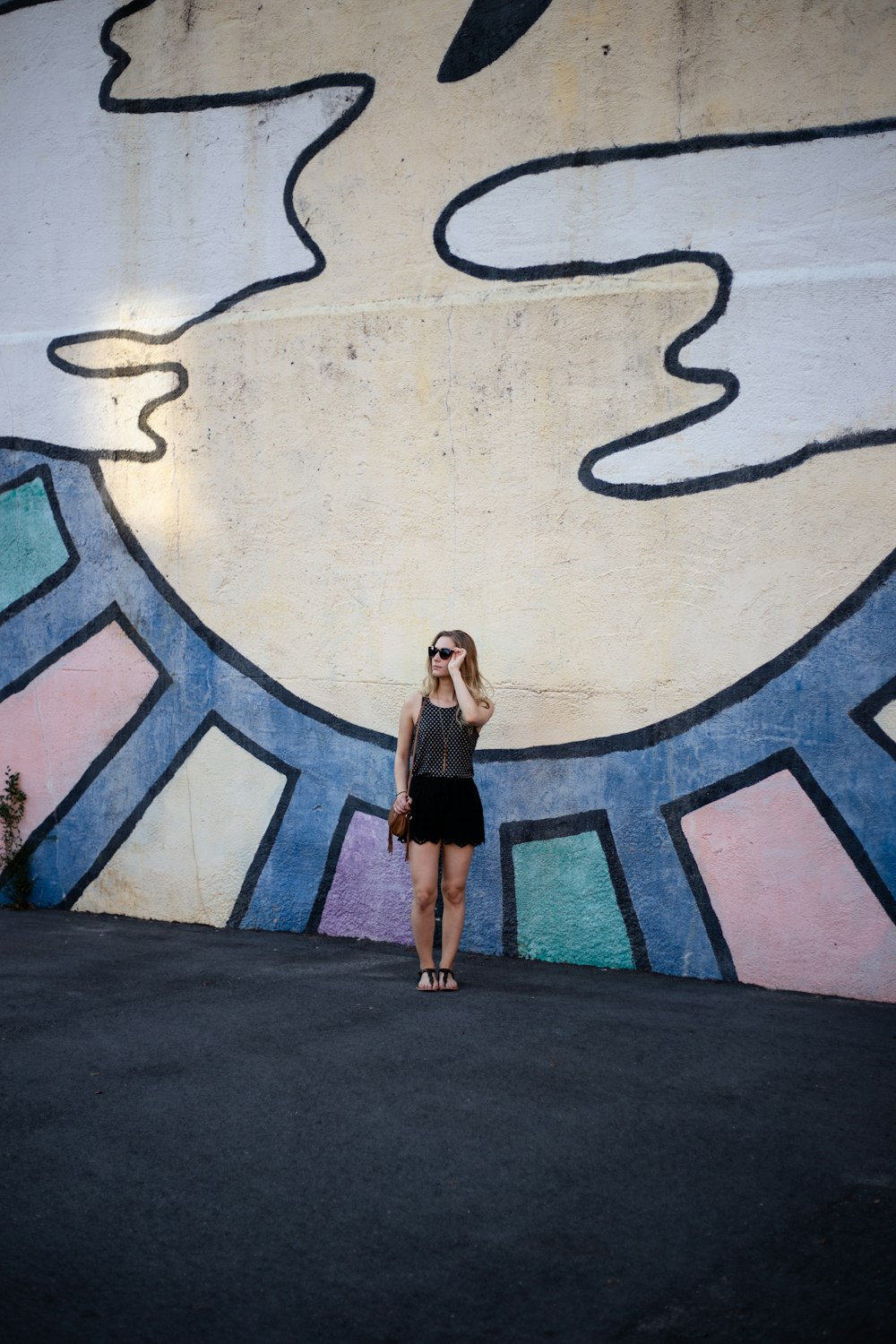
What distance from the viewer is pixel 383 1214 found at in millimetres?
3137

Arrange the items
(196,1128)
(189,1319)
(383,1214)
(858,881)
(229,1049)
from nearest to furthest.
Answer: (189,1319)
(383,1214)
(196,1128)
(229,1049)
(858,881)

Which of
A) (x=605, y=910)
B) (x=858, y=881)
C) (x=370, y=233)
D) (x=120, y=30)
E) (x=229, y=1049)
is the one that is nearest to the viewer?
(x=229, y=1049)

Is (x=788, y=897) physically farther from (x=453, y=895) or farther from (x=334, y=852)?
(x=334, y=852)

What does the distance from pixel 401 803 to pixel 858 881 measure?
6.65 ft

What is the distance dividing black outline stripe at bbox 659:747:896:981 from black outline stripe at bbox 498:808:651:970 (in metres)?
0.30

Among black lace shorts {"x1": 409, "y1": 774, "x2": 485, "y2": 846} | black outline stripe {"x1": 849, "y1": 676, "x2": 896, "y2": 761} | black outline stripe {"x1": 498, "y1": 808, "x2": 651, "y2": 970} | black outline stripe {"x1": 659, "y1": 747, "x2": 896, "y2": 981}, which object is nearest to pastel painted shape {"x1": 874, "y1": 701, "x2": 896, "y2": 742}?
black outline stripe {"x1": 849, "y1": 676, "x2": 896, "y2": 761}

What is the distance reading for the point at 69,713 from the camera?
723 cm

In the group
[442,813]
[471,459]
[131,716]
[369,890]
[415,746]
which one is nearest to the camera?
[442,813]

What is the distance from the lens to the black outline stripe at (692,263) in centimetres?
552

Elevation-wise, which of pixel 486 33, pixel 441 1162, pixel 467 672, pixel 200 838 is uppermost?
pixel 486 33

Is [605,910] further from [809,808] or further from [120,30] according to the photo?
[120,30]

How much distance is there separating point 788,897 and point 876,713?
2.97 ft

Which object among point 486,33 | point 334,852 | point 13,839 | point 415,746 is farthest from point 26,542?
point 486,33

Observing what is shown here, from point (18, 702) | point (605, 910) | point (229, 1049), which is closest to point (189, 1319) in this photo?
point (229, 1049)
